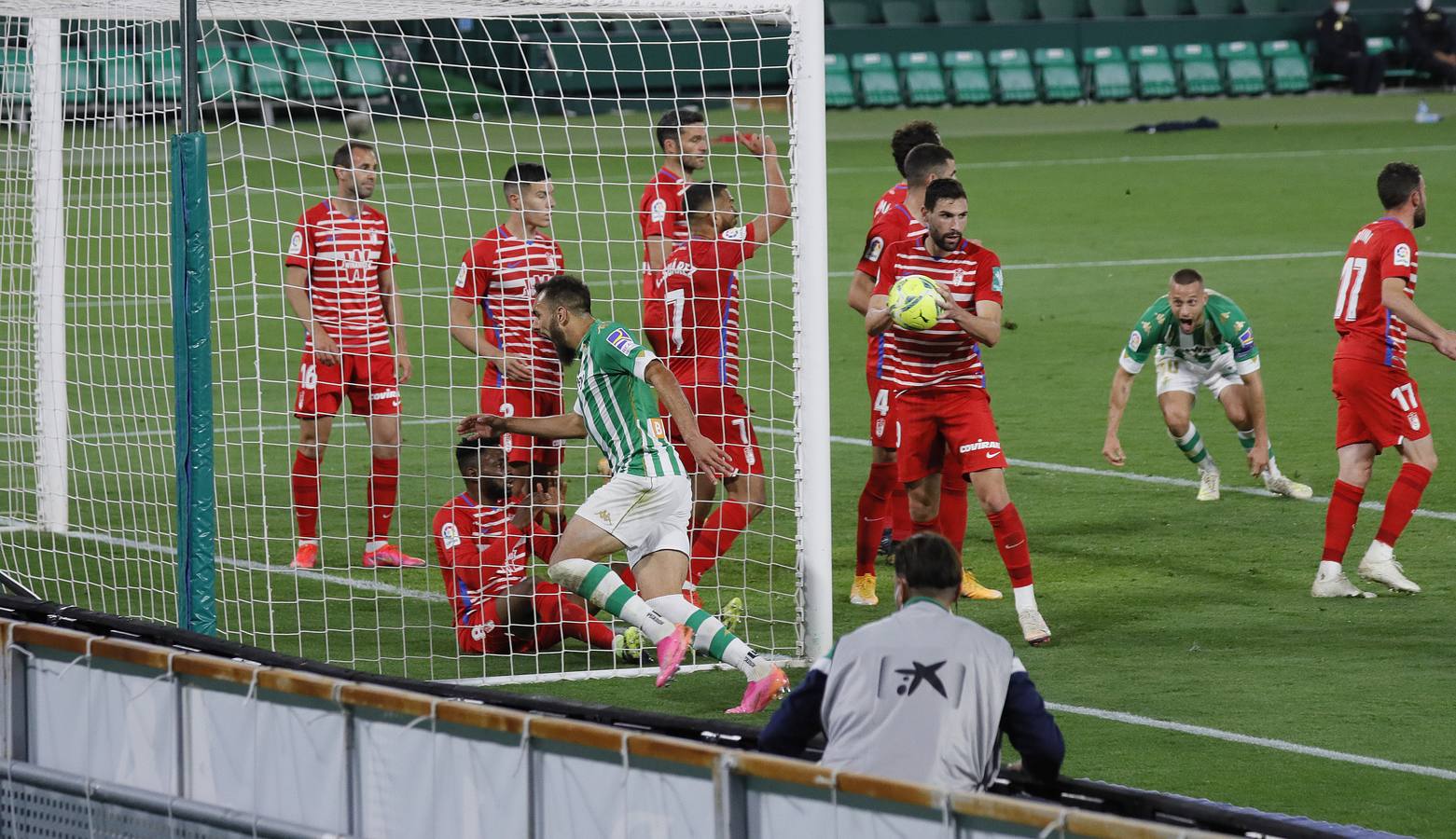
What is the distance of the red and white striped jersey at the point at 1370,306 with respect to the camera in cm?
912

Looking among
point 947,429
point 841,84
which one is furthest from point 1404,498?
point 841,84

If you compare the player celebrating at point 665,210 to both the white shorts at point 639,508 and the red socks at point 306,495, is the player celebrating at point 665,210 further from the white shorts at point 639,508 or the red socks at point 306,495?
the red socks at point 306,495

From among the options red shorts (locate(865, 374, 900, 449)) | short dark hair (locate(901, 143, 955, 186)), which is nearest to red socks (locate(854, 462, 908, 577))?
red shorts (locate(865, 374, 900, 449))

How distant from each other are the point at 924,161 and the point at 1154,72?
Result: 28.4 m

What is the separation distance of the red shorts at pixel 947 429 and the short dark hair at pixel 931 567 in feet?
11.0

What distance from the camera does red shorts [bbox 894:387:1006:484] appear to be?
8547 mm

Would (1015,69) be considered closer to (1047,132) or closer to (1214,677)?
(1047,132)

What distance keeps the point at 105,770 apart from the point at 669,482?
109 inches

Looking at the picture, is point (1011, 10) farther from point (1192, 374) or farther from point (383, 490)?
point (383, 490)

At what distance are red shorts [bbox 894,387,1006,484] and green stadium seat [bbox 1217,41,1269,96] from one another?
29471 mm

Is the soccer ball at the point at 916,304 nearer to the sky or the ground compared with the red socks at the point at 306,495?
nearer to the sky

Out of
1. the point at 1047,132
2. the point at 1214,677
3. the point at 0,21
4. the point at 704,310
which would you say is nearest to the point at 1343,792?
the point at 1214,677

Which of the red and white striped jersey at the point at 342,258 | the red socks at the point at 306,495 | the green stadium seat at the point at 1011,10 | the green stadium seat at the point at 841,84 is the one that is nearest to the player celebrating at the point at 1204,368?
the red and white striped jersey at the point at 342,258

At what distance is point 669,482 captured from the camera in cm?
779
